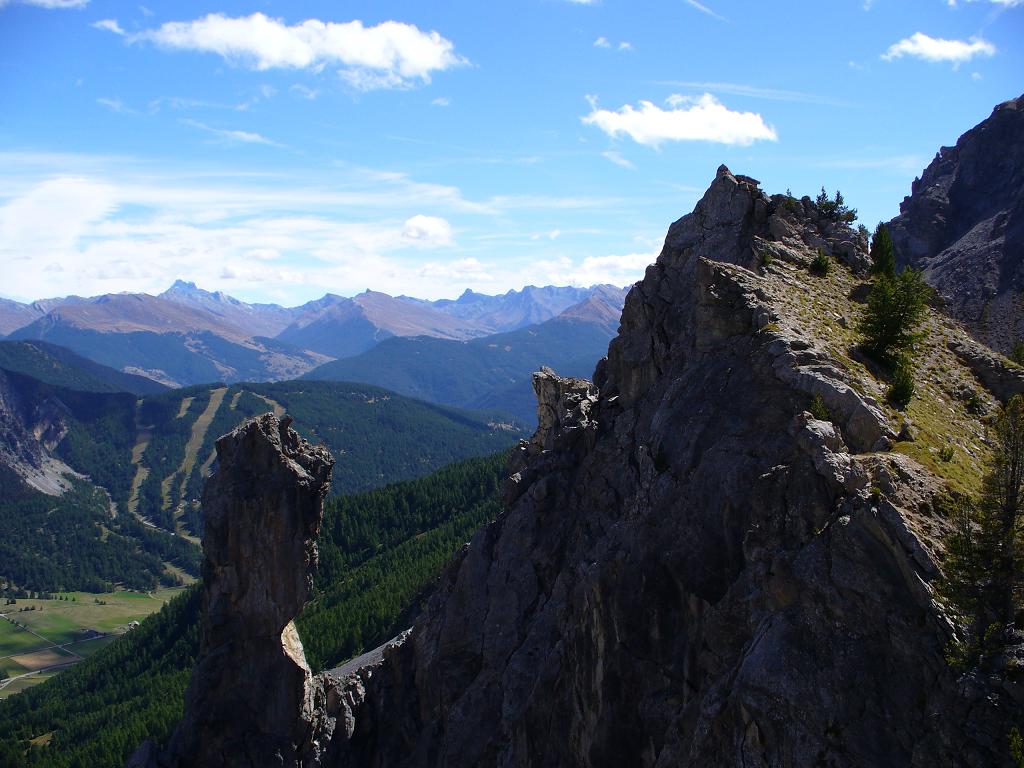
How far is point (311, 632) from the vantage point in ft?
424

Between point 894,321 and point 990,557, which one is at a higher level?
point 894,321

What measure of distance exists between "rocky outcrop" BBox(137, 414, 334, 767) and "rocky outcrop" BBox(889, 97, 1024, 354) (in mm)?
81171

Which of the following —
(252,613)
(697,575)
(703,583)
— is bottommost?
(252,613)

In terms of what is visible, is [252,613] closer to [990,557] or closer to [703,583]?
[703,583]

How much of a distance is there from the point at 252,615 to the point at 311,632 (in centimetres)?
8579

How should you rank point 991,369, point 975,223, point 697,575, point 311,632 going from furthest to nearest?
point 311,632, point 975,223, point 991,369, point 697,575

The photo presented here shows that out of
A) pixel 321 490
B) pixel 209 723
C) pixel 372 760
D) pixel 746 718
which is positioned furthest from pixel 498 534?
pixel 746 718

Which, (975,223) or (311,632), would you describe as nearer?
(975,223)

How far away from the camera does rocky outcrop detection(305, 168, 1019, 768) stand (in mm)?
22234

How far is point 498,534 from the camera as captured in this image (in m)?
53.1

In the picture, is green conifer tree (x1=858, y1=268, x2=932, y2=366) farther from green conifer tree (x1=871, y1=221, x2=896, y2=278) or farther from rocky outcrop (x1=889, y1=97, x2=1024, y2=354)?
rocky outcrop (x1=889, y1=97, x2=1024, y2=354)

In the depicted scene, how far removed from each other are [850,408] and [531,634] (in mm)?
23884

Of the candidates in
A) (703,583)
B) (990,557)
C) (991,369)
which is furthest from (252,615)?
(991,369)

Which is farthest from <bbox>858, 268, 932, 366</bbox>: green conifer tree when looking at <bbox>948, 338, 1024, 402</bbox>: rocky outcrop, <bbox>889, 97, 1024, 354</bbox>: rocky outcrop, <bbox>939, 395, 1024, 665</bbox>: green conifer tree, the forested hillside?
the forested hillside
